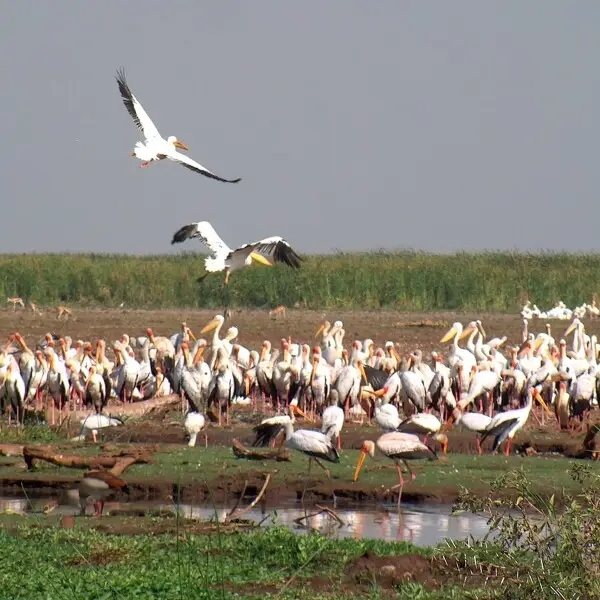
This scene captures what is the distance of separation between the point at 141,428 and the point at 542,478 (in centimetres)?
529

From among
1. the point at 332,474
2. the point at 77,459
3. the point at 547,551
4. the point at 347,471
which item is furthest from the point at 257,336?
the point at 547,551

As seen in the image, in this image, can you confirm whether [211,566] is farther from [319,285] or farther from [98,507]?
[319,285]

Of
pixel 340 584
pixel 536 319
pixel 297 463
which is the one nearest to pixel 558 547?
pixel 340 584

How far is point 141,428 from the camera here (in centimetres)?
1506

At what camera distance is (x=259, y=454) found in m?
12.4

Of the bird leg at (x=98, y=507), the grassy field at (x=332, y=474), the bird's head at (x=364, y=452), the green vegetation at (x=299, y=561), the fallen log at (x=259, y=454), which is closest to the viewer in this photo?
the green vegetation at (x=299, y=561)

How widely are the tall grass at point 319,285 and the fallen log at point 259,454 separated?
880 inches

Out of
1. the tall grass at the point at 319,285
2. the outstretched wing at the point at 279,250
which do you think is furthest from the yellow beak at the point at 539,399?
the tall grass at the point at 319,285

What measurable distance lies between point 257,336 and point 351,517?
16.9 m

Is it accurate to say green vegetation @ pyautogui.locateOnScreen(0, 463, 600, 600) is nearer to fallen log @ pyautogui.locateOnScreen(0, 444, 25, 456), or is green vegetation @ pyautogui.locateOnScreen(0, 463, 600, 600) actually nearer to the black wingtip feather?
fallen log @ pyautogui.locateOnScreen(0, 444, 25, 456)

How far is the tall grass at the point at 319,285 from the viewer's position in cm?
3531

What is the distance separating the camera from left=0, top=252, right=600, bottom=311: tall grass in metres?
35.3

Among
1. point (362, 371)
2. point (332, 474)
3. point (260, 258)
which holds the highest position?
point (260, 258)

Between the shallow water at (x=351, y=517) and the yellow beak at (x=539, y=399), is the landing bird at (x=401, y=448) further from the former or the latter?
the yellow beak at (x=539, y=399)
